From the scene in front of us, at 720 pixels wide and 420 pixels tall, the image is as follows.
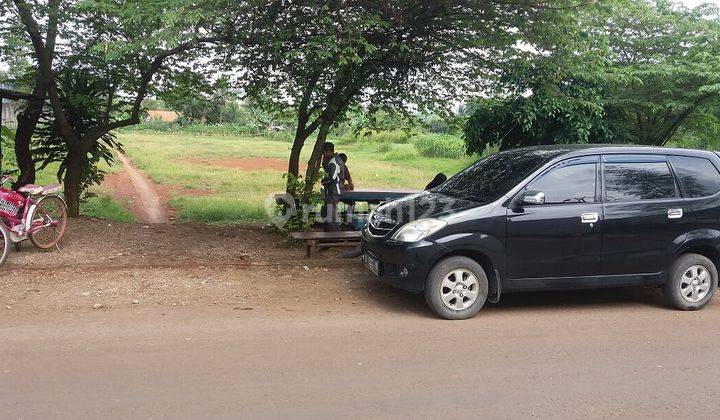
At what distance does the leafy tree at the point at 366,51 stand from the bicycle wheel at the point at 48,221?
10.2 feet

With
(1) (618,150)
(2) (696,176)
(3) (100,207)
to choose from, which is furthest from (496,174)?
(3) (100,207)

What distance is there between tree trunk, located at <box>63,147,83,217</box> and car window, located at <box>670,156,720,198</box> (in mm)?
8703

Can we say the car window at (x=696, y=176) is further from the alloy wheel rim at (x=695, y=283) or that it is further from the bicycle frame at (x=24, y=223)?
the bicycle frame at (x=24, y=223)

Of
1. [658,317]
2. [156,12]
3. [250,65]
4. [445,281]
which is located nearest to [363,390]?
[445,281]

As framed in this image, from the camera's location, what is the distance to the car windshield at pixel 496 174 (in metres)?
6.13

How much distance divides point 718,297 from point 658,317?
155 centimetres

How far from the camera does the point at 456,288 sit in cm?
578

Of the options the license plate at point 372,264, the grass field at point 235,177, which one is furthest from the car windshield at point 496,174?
the grass field at point 235,177

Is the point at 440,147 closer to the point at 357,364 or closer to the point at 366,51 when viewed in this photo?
the point at 366,51

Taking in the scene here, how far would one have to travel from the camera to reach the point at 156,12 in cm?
619

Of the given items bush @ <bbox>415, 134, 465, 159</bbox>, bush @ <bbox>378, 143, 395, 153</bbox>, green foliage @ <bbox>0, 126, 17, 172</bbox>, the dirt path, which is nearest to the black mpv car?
green foliage @ <bbox>0, 126, 17, 172</bbox>

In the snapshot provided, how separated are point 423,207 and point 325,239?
2.10 meters

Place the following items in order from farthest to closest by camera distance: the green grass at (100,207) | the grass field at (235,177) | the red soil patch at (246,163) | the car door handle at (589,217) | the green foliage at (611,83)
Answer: the red soil patch at (246,163) < the grass field at (235,177) < the green grass at (100,207) < the green foliage at (611,83) < the car door handle at (589,217)

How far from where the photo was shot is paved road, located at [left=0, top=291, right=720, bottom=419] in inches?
151
